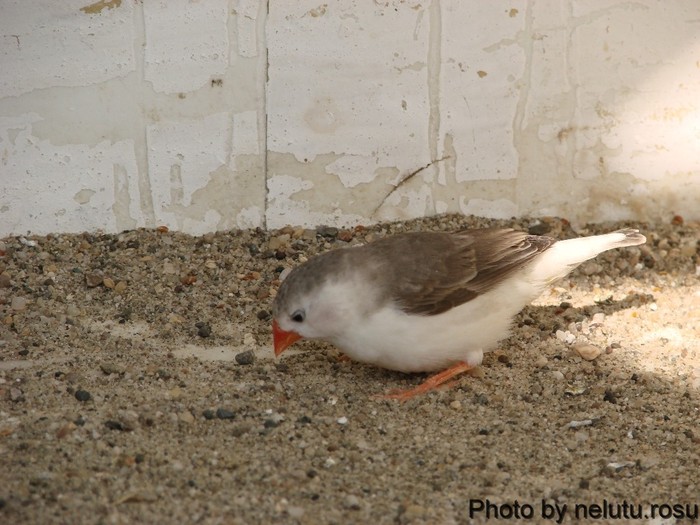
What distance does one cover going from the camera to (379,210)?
6078mm

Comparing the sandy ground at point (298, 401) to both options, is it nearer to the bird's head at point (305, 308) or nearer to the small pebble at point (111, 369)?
the small pebble at point (111, 369)

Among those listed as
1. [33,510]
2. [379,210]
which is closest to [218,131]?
[379,210]

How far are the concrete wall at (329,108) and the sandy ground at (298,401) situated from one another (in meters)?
0.24

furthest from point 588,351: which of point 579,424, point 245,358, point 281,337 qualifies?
point 245,358

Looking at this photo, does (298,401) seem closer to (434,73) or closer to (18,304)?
(18,304)

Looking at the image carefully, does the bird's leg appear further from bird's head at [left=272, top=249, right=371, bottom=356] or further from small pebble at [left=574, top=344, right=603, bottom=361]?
small pebble at [left=574, top=344, right=603, bottom=361]

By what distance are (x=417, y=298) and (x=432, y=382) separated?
461 millimetres

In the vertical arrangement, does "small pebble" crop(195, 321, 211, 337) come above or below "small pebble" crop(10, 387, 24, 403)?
below

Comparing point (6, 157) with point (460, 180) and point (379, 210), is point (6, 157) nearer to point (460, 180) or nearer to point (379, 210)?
point (379, 210)

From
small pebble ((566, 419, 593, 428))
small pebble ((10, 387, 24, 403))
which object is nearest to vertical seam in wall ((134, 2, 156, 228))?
small pebble ((10, 387, 24, 403))

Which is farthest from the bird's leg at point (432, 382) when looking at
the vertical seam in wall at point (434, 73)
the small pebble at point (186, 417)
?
the vertical seam in wall at point (434, 73)

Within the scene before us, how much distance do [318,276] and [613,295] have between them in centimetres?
217

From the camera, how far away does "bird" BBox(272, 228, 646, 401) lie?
184 inches

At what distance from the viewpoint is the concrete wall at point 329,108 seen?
18.5ft
